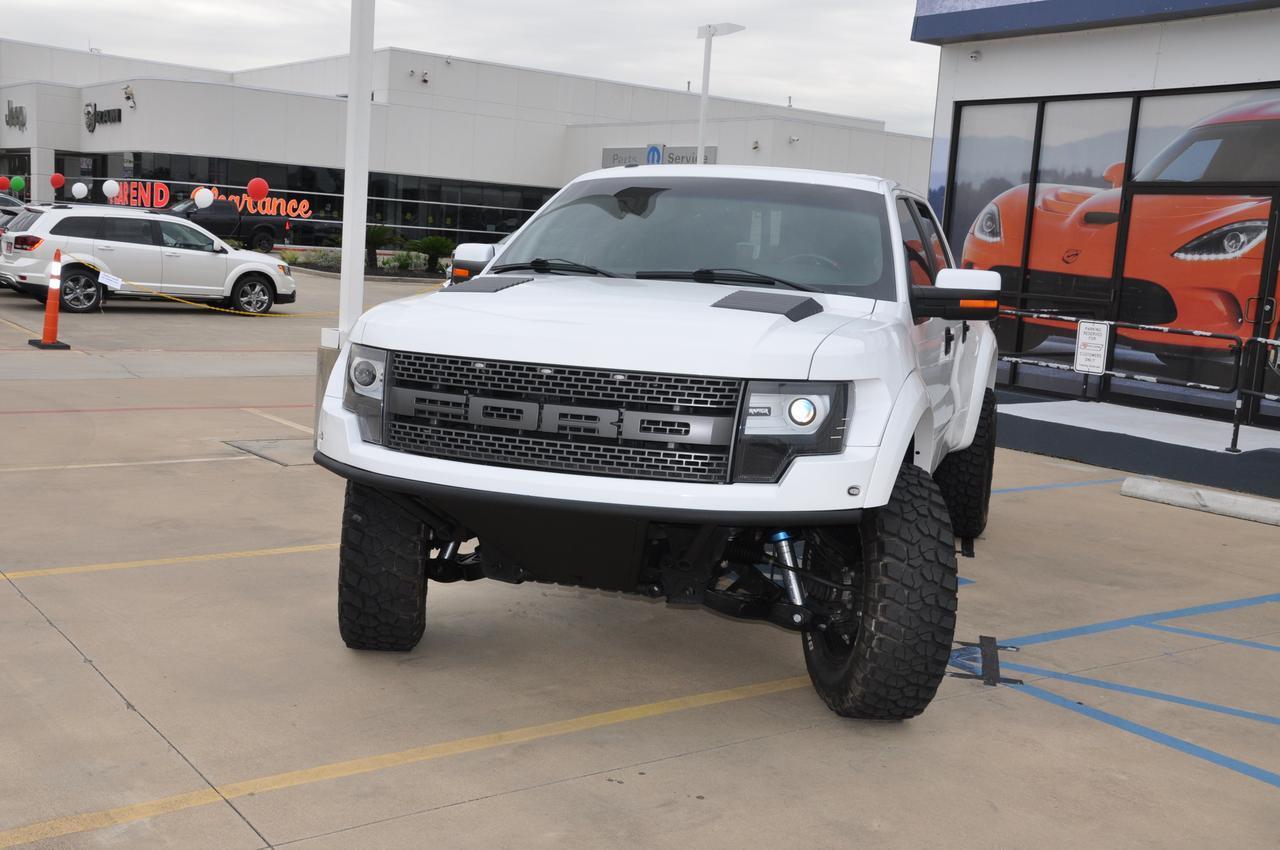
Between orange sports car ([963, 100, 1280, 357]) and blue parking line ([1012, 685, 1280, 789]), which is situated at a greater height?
orange sports car ([963, 100, 1280, 357])

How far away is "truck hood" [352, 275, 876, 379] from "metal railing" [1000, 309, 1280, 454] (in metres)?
8.25

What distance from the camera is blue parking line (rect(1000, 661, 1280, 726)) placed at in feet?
16.7

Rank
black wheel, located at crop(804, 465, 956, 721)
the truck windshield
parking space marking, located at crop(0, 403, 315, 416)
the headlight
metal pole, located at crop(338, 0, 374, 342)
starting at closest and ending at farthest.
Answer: black wheel, located at crop(804, 465, 956, 721)
the truck windshield
metal pole, located at crop(338, 0, 374, 342)
parking space marking, located at crop(0, 403, 315, 416)
the headlight

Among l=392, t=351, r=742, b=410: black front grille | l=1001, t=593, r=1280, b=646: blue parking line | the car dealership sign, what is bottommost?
l=1001, t=593, r=1280, b=646: blue parking line

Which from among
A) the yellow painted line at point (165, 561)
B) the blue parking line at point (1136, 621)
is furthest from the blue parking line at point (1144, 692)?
the yellow painted line at point (165, 561)

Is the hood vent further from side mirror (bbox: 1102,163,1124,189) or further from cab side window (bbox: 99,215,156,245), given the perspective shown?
cab side window (bbox: 99,215,156,245)

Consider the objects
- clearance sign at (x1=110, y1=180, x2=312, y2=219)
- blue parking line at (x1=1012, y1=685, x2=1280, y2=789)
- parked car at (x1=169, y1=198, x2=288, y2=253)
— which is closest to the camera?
blue parking line at (x1=1012, y1=685, x2=1280, y2=789)

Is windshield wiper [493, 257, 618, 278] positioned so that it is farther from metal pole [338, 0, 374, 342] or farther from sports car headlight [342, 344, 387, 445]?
metal pole [338, 0, 374, 342]

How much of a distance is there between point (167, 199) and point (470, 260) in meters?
42.5

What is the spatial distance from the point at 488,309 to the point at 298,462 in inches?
205

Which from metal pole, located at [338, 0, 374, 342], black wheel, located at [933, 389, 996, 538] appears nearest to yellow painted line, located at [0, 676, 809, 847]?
black wheel, located at [933, 389, 996, 538]

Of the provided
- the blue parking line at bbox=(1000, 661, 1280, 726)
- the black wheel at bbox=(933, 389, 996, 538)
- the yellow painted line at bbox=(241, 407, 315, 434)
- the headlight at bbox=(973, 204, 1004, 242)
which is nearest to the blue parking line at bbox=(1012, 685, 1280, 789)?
the blue parking line at bbox=(1000, 661, 1280, 726)

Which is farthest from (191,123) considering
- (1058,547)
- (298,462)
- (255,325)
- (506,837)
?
(506,837)

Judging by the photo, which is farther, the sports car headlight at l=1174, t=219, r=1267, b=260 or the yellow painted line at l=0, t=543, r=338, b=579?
the sports car headlight at l=1174, t=219, r=1267, b=260
